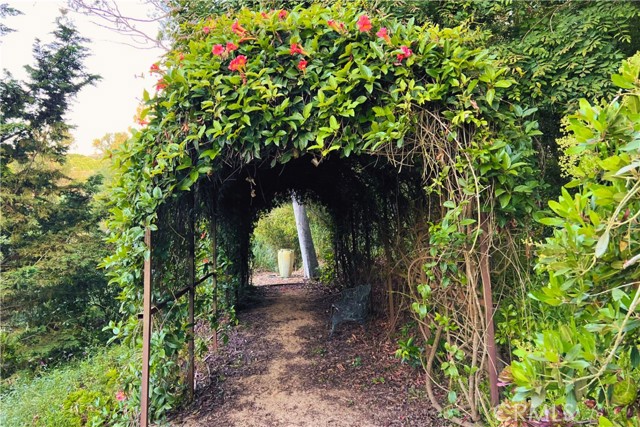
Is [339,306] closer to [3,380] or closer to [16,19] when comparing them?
[3,380]

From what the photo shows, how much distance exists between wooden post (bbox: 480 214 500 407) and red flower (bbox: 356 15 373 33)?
1262 mm

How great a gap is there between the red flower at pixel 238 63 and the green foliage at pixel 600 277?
62.7 inches

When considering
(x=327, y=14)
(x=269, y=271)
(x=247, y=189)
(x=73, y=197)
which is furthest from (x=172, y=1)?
(x=269, y=271)

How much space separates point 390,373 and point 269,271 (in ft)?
26.4

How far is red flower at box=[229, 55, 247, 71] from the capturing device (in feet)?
6.15

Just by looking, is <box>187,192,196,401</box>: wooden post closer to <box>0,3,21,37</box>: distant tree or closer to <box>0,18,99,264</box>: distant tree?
<box>0,18,99,264</box>: distant tree

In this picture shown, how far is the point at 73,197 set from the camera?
260 inches

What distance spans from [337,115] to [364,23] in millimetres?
521

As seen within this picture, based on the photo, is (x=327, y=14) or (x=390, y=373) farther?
(x=390, y=373)

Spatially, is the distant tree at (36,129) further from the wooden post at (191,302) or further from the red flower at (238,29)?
the red flower at (238,29)

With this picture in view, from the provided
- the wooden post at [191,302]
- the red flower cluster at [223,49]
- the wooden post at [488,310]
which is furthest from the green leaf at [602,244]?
the wooden post at [191,302]

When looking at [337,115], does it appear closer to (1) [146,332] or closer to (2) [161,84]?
(2) [161,84]

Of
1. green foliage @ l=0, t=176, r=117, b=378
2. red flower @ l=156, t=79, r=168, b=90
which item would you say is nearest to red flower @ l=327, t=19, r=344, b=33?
red flower @ l=156, t=79, r=168, b=90

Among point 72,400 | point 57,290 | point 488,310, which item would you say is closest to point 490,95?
point 488,310
